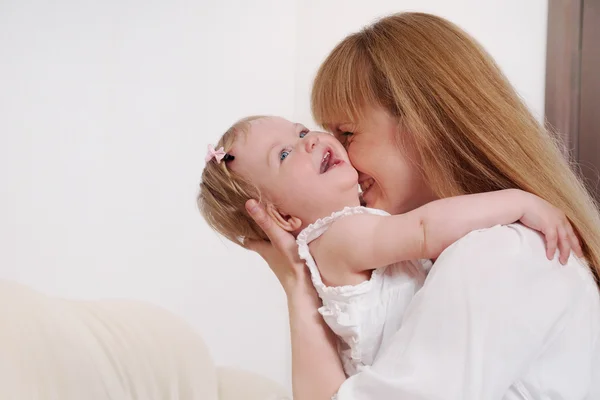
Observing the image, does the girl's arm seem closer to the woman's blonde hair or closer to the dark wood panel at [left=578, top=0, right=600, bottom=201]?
the woman's blonde hair

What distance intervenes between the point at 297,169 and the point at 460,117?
12.7 inches

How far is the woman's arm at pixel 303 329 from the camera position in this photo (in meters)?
1.41

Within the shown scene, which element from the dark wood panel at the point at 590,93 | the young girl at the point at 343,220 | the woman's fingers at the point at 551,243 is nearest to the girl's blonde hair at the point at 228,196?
the young girl at the point at 343,220

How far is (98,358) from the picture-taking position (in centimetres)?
199

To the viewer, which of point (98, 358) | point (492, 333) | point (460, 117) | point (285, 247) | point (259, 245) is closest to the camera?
point (492, 333)

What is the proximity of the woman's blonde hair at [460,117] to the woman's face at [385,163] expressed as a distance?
21 mm

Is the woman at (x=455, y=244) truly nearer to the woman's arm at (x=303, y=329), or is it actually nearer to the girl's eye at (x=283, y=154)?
the woman's arm at (x=303, y=329)

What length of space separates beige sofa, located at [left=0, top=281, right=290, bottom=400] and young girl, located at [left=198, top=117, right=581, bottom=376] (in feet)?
1.98

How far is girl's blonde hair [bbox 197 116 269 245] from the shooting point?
1.53m

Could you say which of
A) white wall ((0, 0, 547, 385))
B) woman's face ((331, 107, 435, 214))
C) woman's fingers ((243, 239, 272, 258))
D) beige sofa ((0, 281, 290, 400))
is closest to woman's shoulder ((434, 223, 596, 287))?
woman's face ((331, 107, 435, 214))

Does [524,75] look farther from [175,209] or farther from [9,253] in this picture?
[9,253]

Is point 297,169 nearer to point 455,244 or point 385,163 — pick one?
point 385,163

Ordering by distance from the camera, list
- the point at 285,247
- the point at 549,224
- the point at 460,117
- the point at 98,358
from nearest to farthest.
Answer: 1. the point at 549,224
2. the point at 460,117
3. the point at 285,247
4. the point at 98,358

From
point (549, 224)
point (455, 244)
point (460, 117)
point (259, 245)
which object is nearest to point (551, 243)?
point (549, 224)
